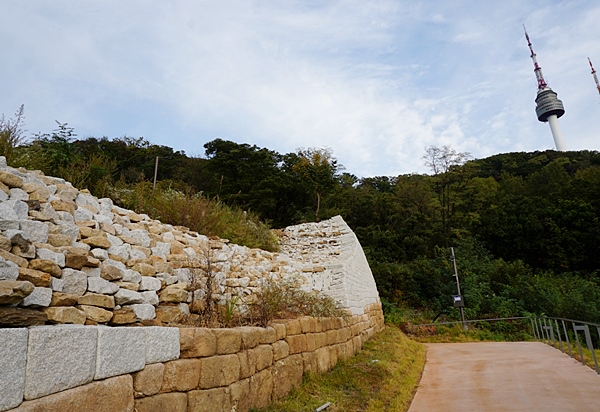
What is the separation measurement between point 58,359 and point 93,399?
314 mm

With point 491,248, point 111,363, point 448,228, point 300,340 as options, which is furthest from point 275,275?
point 491,248

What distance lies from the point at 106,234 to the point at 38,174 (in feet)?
3.42

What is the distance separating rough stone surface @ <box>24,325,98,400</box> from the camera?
5.46 ft

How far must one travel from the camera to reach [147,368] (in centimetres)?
234

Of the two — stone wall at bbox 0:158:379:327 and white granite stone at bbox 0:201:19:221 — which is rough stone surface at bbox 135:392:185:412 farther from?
white granite stone at bbox 0:201:19:221

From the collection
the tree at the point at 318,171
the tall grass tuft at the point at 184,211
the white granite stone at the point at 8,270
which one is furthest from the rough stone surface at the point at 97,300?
the tree at the point at 318,171

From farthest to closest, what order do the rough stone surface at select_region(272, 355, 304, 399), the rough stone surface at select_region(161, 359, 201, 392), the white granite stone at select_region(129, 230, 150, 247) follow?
the white granite stone at select_region(129, 230, 150, 247), the rough stone surface at select_region(272, 355, 304, 399), the rough stone surface at select_region(161, 359, 201, 392)

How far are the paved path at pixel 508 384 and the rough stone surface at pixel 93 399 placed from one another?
3.80 metres

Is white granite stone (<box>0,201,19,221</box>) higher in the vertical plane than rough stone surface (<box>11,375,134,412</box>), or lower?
higher

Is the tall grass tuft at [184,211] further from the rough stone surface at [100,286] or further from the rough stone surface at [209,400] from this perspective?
the rough stone surface at [209,400]

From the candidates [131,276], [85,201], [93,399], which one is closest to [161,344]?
[93,399]

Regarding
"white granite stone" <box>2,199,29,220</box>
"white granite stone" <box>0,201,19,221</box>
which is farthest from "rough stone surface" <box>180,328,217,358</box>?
"white granite stone" <box>2,199,29,220</box>

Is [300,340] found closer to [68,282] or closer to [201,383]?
[201,383]

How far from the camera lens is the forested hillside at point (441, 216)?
15.4 metres
